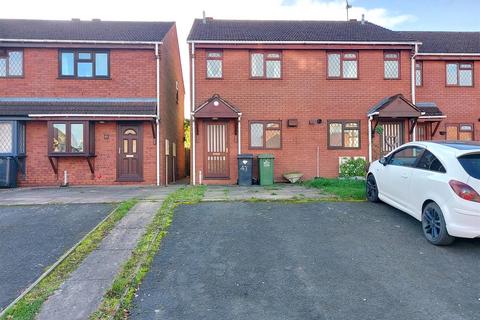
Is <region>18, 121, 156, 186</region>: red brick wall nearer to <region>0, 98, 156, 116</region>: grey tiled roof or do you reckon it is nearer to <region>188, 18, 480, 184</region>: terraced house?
<region>0, 98, 156, 116</region>: grey tiled roof

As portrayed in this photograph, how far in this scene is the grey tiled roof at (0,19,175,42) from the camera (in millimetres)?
12180

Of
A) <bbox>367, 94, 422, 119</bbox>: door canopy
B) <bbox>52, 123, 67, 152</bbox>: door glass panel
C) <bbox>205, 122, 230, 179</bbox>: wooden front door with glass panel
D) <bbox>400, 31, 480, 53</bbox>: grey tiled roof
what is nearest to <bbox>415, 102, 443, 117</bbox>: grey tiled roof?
<bbox>367, 94, 422, 119</bbox>: door canopy

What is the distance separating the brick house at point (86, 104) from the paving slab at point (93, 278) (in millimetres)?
7047

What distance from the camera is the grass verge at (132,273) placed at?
2.82 metres

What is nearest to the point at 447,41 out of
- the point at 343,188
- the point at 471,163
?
the point at 343,188

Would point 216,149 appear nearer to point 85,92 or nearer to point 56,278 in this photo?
point 85,92

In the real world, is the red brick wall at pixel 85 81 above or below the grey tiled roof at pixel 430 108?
above

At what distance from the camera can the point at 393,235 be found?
16.2 feet

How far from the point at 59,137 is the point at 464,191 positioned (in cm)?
1253

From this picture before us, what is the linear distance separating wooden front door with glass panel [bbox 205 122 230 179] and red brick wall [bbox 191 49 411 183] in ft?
0.97

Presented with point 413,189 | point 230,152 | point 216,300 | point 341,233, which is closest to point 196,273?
point 216,300

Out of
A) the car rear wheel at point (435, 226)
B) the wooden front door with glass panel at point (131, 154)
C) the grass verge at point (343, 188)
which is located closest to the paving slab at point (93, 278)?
the car rear wheel at point (435, 226)

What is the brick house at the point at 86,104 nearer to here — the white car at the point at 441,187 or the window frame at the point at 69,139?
the window frame at the point at 69,139

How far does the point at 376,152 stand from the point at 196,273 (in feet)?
35.9
